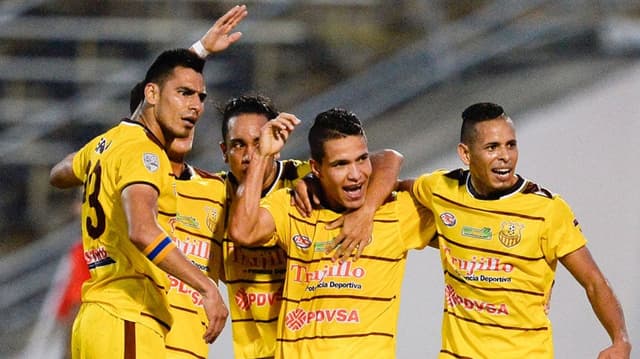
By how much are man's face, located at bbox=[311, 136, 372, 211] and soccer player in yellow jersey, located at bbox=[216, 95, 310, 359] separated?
1.13 feet

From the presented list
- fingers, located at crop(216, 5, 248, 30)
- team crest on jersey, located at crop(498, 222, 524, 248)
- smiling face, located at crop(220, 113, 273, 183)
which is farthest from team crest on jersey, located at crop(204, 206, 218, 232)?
team crest on jersey, located at crop(498, 222, 524, 248)

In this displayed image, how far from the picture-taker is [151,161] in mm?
4199

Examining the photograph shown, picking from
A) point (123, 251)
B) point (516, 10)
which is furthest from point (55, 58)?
point (123, 251)

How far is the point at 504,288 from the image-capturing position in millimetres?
4508

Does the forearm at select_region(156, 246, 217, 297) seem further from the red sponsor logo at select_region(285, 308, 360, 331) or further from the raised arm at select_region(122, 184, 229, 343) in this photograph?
the red sponsor logo at select_region(285, 308, 360, 331)

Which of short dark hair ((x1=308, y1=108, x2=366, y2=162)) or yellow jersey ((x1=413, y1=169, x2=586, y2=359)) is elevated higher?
short dark hair ((x1=308, y1=108, x2=366, y2=162))

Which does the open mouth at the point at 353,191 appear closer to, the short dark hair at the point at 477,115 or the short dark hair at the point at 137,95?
the short dark hair at the point at 477,115

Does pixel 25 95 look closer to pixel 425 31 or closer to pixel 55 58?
pixel 55 58

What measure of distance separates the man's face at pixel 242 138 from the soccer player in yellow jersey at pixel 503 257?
736mm

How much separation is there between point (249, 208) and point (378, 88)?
3.92 metres

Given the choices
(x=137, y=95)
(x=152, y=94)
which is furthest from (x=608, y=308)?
(x=137, y=95)

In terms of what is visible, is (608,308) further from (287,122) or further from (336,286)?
(287,122)

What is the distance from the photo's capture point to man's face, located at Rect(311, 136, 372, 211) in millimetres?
4484

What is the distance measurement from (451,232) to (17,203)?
15.6 feet
